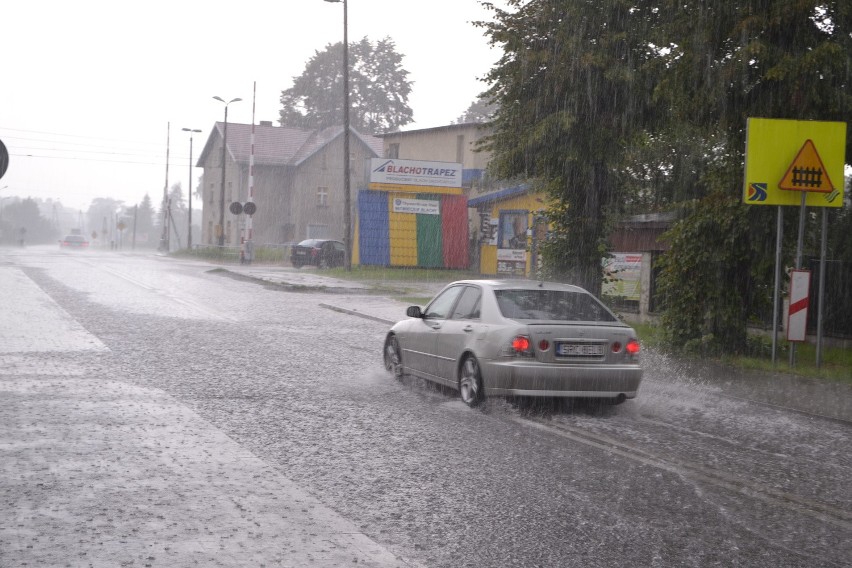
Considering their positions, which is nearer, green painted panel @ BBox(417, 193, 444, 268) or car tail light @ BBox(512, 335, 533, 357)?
car tail light @ BBox(512, 335, 533, 357)

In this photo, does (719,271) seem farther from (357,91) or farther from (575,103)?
(357,91)

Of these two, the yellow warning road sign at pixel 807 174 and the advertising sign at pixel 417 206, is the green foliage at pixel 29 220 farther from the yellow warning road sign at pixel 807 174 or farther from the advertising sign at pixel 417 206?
the yellow warning road sign at pixel 807 174

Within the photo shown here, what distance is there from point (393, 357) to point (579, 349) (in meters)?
3.27

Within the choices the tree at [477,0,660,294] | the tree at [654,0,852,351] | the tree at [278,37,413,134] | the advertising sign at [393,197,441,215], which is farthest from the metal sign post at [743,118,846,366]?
the tree at [278,37,413,134]

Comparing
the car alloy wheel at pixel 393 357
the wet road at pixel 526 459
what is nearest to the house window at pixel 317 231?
the wet road at pixel 526 459

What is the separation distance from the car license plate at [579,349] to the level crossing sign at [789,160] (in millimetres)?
5479

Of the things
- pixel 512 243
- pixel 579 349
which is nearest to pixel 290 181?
pixel 512 243

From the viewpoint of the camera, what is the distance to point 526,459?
773 centimetres

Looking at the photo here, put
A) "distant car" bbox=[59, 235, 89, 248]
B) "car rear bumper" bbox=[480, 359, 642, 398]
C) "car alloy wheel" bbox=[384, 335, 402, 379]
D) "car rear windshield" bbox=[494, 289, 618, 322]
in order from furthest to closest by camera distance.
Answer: "distant car" bbox=[59, 235, 89, 248], "car alloy wheel" bbox=[384, 335, 402, 379], "car rear windshield" bbox=[494, 289, 618, 322], "car rear bumper" bbox=[480, 359, 642, 398]

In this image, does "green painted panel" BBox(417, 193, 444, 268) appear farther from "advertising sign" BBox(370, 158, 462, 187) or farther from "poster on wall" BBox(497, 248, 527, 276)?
"poster on wall" BBox(497, 248, 527, 276)

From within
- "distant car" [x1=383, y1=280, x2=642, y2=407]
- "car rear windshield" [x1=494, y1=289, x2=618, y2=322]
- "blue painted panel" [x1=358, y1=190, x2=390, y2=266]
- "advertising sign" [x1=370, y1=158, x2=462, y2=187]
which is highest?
"advertising sign" [x1=370, y1=158, x2=462, y2=187]

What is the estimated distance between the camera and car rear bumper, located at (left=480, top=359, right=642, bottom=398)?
9.70 m

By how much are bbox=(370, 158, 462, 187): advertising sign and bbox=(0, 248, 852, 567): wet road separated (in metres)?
30.5

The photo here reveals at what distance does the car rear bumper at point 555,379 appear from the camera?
9.70 m
